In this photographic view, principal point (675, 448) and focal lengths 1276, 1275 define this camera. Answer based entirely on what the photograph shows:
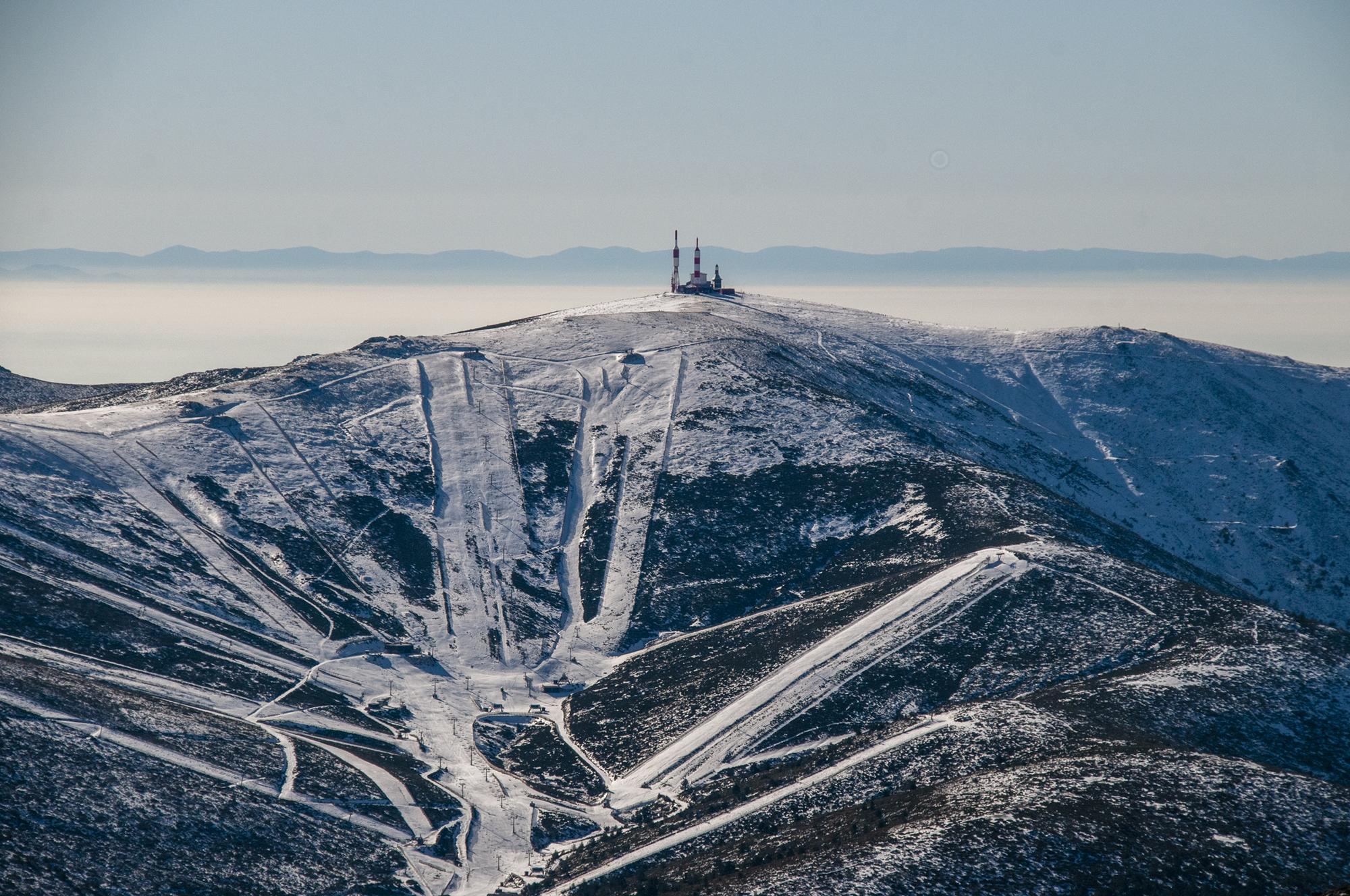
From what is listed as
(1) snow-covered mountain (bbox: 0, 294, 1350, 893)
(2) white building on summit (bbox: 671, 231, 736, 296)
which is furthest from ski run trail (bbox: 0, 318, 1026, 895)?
(2) white building on summit (bbox: 671, 231, 736, 296)

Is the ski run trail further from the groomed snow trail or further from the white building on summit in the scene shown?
the white building on summit

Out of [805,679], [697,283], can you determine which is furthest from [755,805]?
[697,283]

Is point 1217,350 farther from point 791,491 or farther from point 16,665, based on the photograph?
point 16,665

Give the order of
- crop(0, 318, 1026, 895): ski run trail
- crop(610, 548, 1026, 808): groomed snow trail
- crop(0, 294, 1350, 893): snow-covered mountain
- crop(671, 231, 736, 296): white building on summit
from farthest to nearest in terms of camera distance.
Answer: crop(671, 231, 736, 296): white building on summit, crop(610, 548, 1026, 808): groomed snow trail, crop(0, 318, 1026, 895): ski run trail, crop(0, 294, 1350, 893): snow-covered mountain

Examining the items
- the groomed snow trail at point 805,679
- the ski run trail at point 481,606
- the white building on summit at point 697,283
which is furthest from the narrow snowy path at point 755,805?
the white building on summit at point 697,283

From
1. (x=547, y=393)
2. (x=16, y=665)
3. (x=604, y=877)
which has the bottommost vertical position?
(x=604, y=877)

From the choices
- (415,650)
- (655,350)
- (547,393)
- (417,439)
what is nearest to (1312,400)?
(655,350)

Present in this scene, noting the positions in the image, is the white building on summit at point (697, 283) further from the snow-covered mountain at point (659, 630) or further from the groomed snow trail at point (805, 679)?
the groomed snow trail at point (805, 679)

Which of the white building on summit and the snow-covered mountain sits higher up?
the white building on summit
